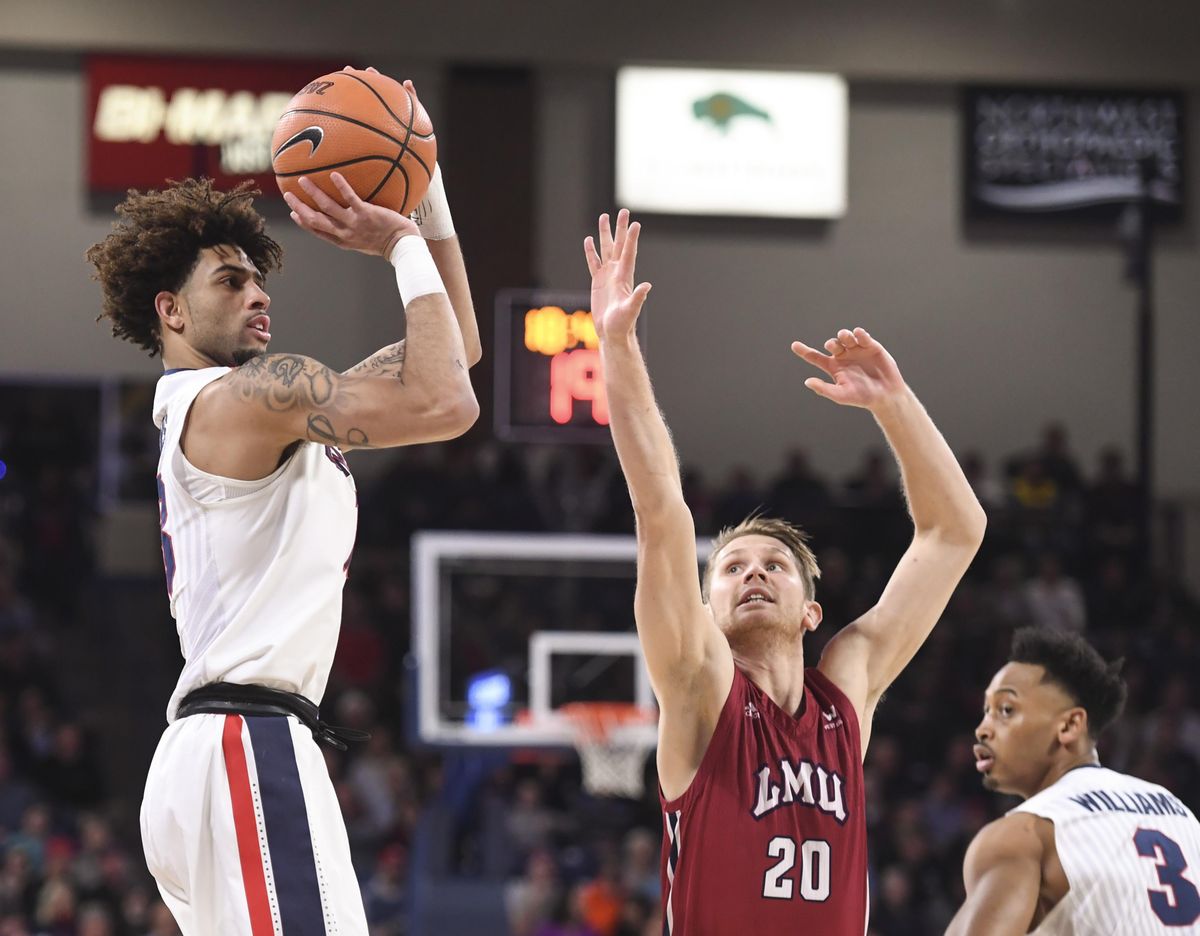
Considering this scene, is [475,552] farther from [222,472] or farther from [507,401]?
[222,472]

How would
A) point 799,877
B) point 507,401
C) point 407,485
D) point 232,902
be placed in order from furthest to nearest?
point 407,485 < point 507,401 < point 799,877 < point 232,902

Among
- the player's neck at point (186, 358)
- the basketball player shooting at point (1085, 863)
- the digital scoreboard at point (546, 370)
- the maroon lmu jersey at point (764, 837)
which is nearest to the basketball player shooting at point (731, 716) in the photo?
the maroon lmu jersey at point (764, 837)

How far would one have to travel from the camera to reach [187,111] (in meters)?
15.9

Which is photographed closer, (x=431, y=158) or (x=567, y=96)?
(x=431, y=158)

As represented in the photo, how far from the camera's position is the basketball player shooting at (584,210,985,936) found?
12.3 ft

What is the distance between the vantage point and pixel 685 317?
16453mm

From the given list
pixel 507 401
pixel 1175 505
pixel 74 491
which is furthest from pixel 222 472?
pixel 1175 505

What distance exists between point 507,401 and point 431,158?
6.36m

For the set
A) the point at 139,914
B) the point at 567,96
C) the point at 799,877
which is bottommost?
the point at 139,914

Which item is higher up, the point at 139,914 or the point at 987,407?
the point at 987,407

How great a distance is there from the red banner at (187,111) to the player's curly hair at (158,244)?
12.4 m

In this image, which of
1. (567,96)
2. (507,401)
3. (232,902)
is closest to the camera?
(232,902)

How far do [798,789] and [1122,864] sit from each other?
1020 mm

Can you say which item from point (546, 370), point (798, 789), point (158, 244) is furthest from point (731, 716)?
point (546, 370)
